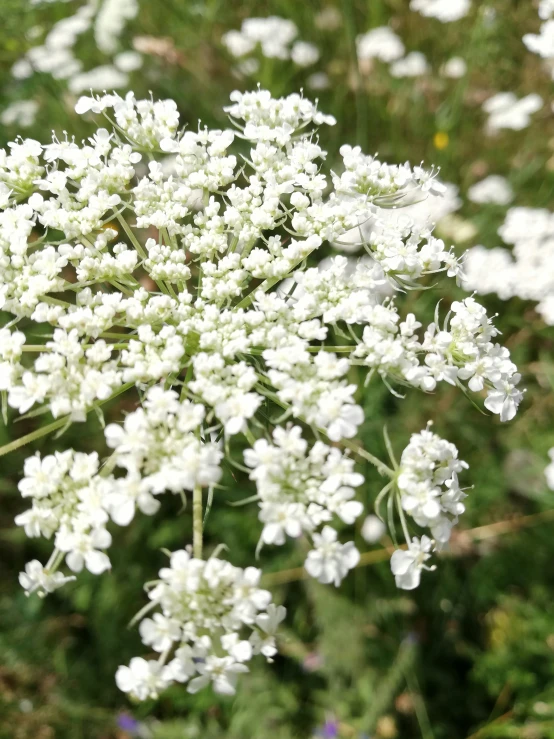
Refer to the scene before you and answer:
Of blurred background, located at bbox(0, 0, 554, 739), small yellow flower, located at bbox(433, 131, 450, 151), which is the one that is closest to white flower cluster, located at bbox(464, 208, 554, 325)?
blurred background, located at bbox(0, 0, 554, 739)

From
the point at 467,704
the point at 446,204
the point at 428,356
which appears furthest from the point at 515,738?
the point at 446,204

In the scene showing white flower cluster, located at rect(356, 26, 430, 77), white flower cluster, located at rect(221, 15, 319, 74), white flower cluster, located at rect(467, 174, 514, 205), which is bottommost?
white flower cluster, located at rect(467, 174, 514, 205)

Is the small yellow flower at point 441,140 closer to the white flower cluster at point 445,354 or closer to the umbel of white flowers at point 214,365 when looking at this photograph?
the umbel of white flowers at point 214,365

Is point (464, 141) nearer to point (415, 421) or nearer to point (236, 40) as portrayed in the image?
point (236, 40)

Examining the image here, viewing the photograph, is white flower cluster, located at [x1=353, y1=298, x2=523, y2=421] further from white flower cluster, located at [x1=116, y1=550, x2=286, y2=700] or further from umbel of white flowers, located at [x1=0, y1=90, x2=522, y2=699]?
white flower cluster, located at [x1=116, y1=550, x2=286, y2=700]

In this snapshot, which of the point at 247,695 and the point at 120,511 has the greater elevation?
the point at 120,511

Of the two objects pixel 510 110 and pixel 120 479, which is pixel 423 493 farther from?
pixel 510 110

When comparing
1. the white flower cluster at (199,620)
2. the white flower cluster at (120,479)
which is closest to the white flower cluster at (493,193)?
the white flower cluster at (120,479)
